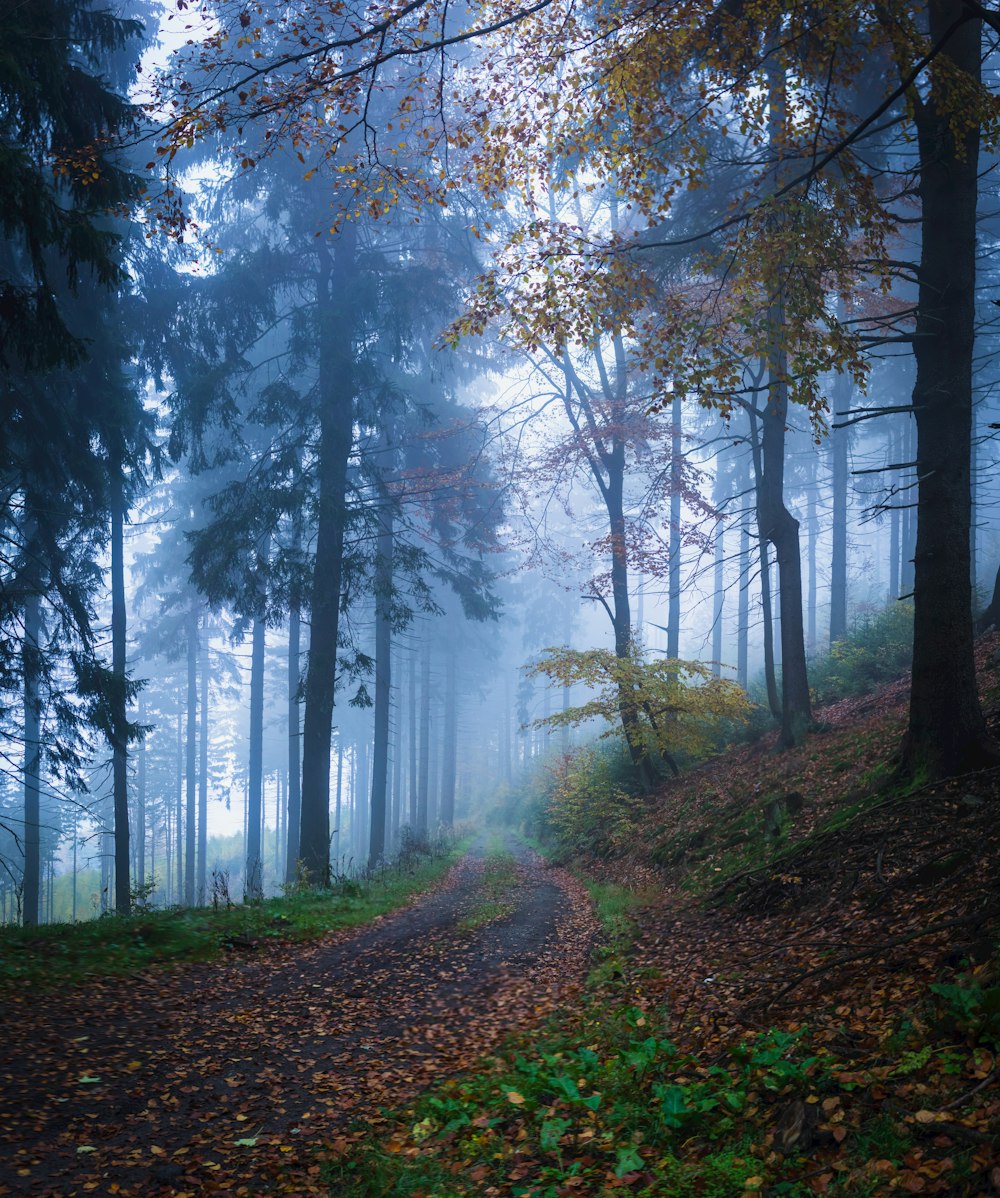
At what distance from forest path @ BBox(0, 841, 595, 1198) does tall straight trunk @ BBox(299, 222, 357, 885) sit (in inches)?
214

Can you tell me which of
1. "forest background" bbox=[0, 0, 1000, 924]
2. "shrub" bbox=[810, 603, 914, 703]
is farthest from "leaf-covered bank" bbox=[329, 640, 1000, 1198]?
"shrub" bbox=[810, 603, 914, 703]

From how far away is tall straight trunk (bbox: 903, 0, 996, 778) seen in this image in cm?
753

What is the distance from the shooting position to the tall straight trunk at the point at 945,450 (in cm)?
753

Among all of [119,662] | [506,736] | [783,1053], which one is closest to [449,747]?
[506,736]

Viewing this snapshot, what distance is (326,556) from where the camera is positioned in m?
15.8

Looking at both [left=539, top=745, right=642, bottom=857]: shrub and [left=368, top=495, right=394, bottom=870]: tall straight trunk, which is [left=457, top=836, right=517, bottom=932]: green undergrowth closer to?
[left=539, top=745, right=642, bottom=857]: shrub

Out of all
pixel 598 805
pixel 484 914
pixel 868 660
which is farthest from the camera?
pixel 598 805

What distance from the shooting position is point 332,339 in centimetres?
1620

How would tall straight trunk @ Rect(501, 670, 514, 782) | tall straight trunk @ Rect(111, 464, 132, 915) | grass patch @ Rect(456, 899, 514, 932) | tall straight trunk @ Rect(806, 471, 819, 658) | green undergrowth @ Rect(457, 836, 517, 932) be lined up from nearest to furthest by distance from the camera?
grass patch @ Rect(456, 899, 514, 932)
green undergrowth @ Rect(457, 836, 517, 932)
tall straight trunk @ Rect(111, 464, 132, 915)
tall straight trunk @ Rect(806, 471, 819, 658)
tall straight trunk @ Rect(501, 670, 514, 782)

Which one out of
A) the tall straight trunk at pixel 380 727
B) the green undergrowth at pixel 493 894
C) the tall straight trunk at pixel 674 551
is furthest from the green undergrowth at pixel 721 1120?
the tall straight trunk at pixel 380 727

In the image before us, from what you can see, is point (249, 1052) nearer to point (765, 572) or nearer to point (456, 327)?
point (456, 327)

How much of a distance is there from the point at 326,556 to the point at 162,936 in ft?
26.9

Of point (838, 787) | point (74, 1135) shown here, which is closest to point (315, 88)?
point (74, 1135)

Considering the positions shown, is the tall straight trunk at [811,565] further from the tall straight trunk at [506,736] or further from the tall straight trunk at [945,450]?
the tall straight trunk at [945,450]
